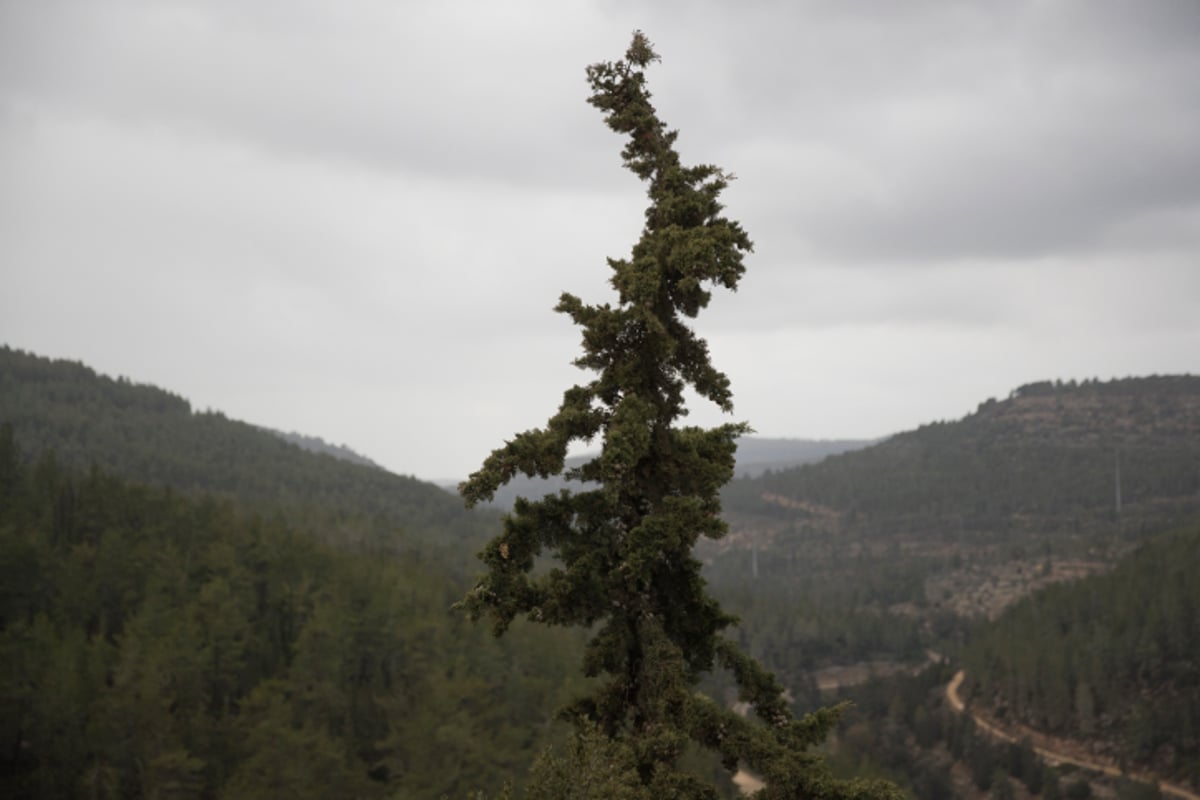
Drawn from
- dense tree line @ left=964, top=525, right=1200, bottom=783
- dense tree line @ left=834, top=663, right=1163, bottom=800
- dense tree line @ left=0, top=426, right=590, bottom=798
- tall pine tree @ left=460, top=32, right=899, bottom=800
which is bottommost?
dense tree line @ left=834, top=663, right=1163, bottom=800

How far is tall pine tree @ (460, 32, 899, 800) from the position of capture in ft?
36.1

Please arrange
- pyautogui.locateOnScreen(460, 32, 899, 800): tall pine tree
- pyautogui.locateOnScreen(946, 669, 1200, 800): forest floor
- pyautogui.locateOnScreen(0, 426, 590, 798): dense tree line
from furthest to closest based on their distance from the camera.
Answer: pyautogui.locateOnScreen(946, 669, 1200, 800): forest floor → pyautogui.locateOnScreen(0, 426, 590, 798): dense tree line → pyautogui.locateOnScreen(460, 32, 899, 800): tall pine tree

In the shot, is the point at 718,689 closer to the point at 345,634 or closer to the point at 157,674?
the point at 345,634

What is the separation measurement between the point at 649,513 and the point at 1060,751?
4262 inches

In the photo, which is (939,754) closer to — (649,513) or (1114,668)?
(1114,668)

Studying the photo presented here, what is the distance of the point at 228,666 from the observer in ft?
191

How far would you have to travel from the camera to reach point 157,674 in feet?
165

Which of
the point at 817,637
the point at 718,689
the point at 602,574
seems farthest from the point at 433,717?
the point at 817,637

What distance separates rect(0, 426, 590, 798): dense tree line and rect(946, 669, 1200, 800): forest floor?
57.4 m

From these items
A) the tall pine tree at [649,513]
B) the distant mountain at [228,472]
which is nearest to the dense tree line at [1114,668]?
the distant mountain at [228,472]

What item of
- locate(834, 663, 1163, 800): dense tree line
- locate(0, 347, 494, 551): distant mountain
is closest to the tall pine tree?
locate(834, 663, 1163, 800): dense tree line

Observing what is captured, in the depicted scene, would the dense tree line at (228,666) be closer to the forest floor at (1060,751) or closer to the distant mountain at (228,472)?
the distant mountain at (228,472)

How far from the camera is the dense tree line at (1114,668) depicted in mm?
96188

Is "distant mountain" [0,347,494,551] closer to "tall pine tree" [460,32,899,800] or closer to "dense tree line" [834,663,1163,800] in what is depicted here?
"dense tree line" [834,663,1163,800]
